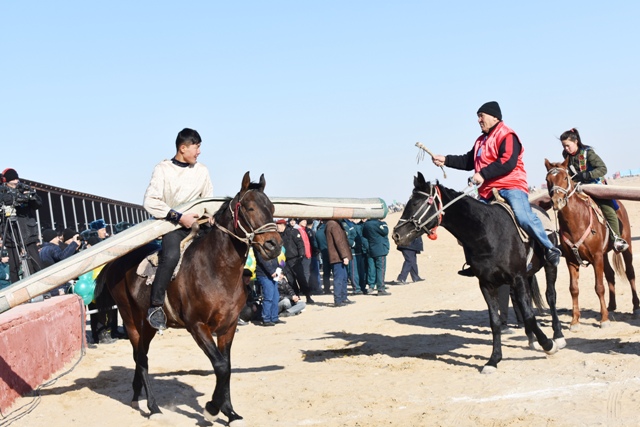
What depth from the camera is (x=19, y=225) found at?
41.9 ft

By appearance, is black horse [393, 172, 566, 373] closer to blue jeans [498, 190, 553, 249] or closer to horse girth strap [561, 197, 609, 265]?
blue jeans [498, 190, 553, 249]

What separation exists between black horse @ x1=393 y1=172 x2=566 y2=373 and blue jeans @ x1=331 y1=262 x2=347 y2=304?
9909 millimetres

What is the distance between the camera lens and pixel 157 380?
1099cm

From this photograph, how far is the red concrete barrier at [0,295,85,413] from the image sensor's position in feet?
30.5

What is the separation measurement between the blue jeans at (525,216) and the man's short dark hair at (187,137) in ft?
14.4

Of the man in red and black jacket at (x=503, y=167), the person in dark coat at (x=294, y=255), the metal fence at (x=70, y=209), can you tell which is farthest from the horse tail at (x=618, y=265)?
the metal fence at (x=70, y=209)

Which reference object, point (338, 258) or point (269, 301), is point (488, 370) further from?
point (338, 258)

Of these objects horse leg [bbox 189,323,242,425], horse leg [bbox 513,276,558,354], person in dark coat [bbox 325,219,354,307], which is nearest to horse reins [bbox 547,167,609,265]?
horse leg [bbox 513,276,558,354]

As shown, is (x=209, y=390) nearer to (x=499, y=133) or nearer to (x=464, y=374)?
(x=464, y=374)

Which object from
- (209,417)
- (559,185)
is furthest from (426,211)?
(209,417)

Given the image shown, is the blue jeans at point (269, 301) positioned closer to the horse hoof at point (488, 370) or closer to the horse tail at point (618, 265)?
the horse tail at point (618, 265)

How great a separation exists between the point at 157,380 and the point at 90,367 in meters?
1.60

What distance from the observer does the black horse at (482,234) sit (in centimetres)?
1007

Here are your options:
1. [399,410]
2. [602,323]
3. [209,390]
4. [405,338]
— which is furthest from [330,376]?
[602,323]
